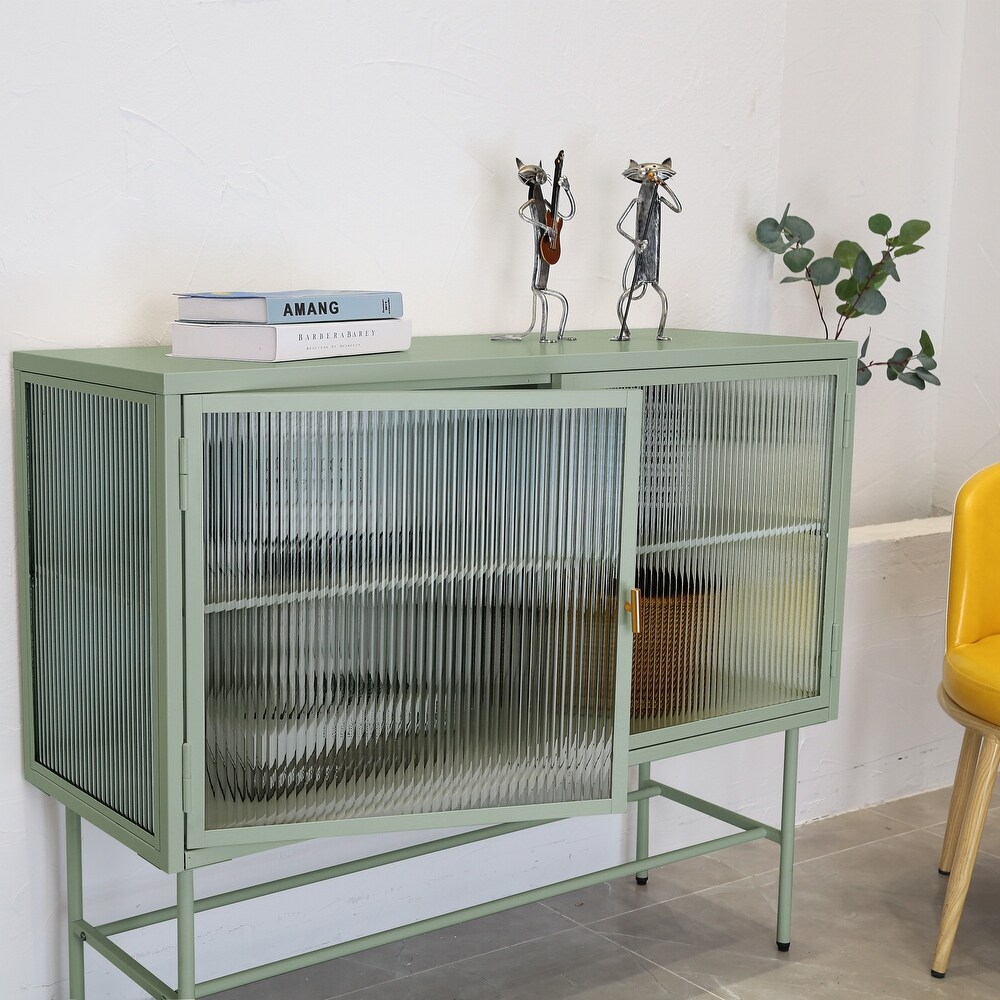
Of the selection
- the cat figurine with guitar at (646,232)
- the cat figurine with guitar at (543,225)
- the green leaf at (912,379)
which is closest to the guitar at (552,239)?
the cat figurine with guitar at (543,225)

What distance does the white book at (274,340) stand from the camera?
1.63 meters

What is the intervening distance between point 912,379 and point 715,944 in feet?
4.33

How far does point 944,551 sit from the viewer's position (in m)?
3.03

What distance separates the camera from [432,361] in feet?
5.66

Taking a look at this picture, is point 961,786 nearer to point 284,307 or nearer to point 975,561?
point 975,561

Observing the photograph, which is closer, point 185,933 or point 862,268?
point 185,933

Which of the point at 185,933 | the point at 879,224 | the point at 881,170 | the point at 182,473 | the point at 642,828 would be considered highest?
the point at 881,170

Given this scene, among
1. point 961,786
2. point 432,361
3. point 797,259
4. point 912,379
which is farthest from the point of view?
point 912,379

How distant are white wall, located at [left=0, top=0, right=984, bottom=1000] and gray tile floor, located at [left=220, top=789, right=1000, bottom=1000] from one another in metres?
0.10

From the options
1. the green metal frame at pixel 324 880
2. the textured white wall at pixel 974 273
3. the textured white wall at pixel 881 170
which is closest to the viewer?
the green metal frame at pixel 324 880

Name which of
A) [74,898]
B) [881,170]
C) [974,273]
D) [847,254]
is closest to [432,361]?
[74,898]

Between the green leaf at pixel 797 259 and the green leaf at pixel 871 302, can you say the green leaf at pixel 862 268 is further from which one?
the green leaf at pixel 797 259

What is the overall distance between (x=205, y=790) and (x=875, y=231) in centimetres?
194

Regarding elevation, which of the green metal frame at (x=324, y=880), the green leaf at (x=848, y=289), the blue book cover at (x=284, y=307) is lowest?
the green metal frame at (x=324, y=880)
